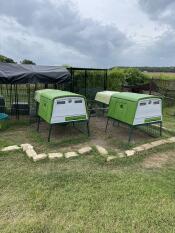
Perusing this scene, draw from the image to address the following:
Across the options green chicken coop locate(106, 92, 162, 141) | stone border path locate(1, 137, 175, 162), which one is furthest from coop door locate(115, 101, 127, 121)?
stone border path locate(1, 137, 175, 162)

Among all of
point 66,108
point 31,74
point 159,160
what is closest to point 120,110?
point 66,108

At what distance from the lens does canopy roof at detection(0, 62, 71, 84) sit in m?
7.09

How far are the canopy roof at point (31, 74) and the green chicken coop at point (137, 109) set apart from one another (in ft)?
8.40

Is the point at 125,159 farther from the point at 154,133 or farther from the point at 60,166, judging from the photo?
the point at 154,133

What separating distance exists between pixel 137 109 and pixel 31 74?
12.3ft

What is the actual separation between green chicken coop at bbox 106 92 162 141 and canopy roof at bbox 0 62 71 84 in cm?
256

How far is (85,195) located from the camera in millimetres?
3422

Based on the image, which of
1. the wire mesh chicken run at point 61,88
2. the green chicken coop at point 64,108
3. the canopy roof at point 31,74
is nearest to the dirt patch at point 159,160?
the green chicken coop at point 64,108

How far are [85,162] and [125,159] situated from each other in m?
0.84

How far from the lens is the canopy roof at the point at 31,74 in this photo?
279 inches

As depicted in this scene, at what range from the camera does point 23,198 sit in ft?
11.0

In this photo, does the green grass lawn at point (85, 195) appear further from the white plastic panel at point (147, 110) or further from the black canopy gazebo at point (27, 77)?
the black canopy gazebo at point (27, 77)

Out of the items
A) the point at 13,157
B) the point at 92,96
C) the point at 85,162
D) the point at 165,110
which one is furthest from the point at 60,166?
the point at 165,110

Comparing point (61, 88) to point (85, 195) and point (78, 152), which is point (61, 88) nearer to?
point (78, 152)
